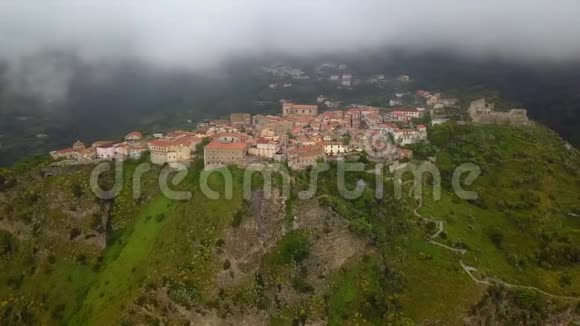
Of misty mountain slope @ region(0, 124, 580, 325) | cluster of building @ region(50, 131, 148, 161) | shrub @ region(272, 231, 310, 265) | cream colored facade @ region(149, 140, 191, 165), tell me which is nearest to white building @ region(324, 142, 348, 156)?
misty mountain slope @ region(0, 124, 580, 325)

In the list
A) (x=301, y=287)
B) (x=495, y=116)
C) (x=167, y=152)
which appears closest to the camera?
(x=301, y=287)

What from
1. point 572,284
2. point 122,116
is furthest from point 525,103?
point 122,116

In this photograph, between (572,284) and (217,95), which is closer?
(572,284)

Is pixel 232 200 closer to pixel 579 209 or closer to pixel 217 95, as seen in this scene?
pixel 579 209

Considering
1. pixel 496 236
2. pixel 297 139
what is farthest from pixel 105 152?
pixel 496 236

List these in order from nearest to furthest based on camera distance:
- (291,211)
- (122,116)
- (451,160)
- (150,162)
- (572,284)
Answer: (572,284)
(291,211)
(150,162)
(451,160)
(122,116)

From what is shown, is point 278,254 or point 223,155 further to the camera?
point 223,155

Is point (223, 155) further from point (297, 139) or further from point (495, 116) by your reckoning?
point (495, 116)
